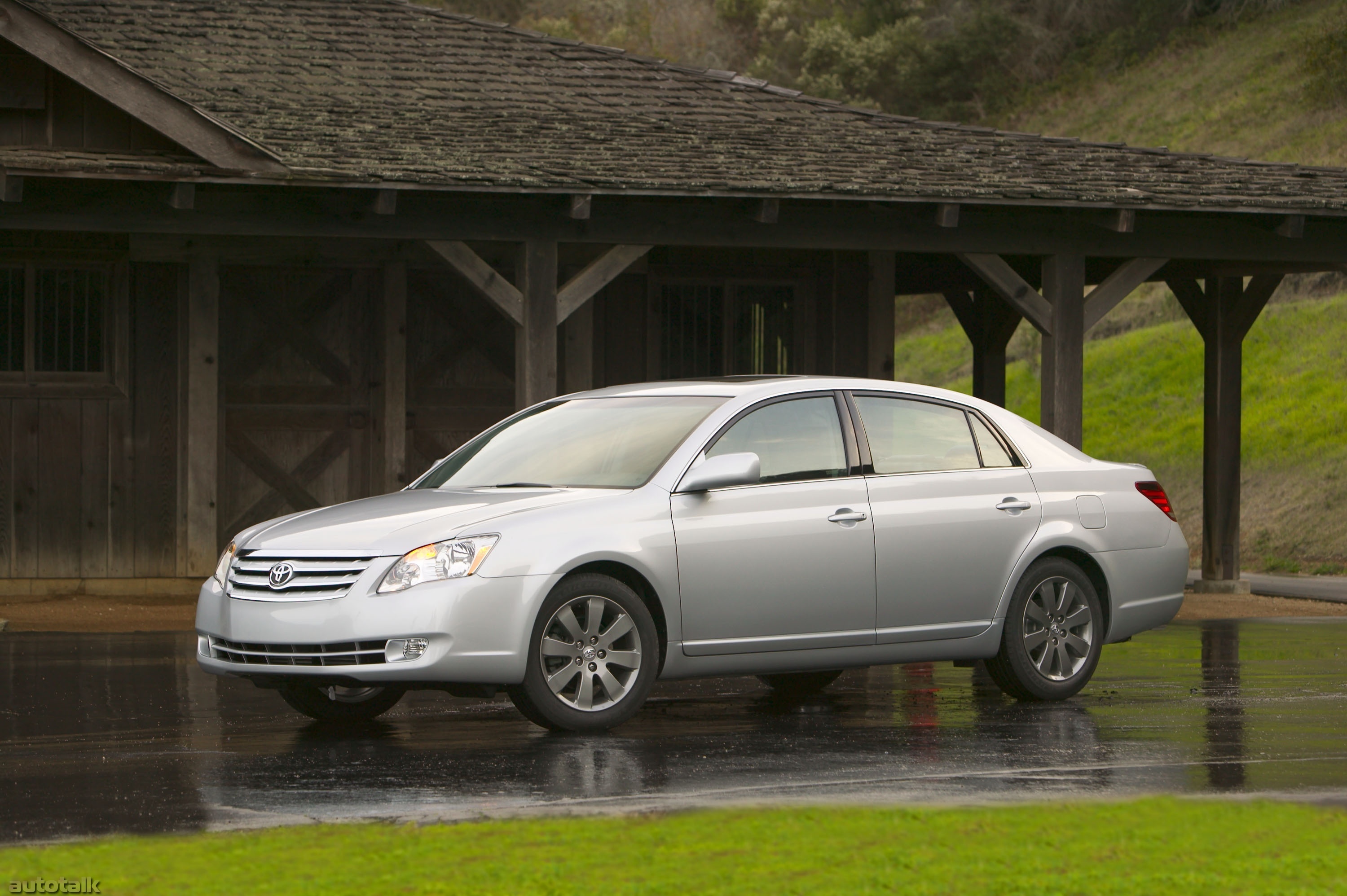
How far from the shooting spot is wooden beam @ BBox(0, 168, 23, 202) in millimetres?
12719

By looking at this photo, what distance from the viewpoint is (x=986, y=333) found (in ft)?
65.9

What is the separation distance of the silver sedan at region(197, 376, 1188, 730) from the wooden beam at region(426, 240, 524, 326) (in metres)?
4.61

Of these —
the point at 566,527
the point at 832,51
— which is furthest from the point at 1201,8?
the point at 566,527

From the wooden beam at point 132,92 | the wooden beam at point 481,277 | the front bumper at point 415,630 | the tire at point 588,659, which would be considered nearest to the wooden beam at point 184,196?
the wooden beam at point 132,92

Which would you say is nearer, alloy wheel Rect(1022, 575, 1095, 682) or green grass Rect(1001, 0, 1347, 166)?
alloy wheel Rect(1022, 575, 1095, 682)

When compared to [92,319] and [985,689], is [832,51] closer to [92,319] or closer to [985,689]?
[92,319]

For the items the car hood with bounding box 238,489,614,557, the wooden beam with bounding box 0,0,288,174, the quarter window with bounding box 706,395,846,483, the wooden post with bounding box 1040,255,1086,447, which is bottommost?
the car hood with bounding box 238,489,614,557

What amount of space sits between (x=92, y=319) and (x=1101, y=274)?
10.6m

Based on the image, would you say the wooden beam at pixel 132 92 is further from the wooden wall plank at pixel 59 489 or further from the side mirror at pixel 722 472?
the side mirror at pixel 722 472

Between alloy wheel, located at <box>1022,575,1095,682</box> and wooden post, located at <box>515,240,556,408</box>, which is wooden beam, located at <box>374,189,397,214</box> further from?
alloy wheel, located at <box>1022,575,1095,682</box>

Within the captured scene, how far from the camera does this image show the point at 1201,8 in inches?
2392

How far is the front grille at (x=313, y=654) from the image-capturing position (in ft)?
24.6

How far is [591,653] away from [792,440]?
1.59 metres

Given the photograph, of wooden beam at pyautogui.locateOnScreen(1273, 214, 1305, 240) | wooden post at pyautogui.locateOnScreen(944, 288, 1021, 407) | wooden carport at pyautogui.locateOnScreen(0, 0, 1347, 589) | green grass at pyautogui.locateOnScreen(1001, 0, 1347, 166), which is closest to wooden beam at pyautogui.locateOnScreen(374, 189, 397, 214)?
wooden carport at pyautogui.locateOnScreen(0, 0, 1347, 589)
